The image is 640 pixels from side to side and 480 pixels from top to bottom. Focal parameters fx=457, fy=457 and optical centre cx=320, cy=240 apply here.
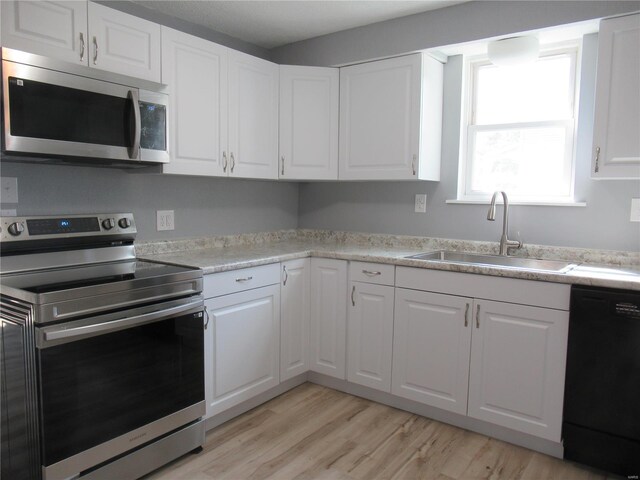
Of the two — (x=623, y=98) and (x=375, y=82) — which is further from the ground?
(x=375, y=82)

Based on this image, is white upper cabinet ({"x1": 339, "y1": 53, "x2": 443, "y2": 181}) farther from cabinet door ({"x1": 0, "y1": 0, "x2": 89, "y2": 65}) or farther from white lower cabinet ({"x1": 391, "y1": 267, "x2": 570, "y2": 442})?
cabinet door ({"x1": 0, "y1": 0, "x2": 89, "y2": 65})

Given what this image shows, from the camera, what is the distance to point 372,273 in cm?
261

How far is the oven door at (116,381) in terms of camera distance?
5.31 ft

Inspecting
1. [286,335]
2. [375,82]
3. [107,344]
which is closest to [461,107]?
[375,82]

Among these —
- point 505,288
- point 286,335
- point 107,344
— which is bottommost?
point 286,335

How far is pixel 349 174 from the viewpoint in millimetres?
3078

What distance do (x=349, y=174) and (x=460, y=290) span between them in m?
1.15

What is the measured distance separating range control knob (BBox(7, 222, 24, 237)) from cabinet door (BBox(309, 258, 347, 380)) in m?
1.53

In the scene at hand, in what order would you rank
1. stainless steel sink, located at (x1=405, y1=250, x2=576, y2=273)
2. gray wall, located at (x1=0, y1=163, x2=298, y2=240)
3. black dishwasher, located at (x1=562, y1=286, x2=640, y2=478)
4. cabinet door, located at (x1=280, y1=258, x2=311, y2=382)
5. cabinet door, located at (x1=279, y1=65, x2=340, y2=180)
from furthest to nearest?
cabinet door, located at (x1=279, y1=65, x2=340, y2=180), cabinet door, located at (x1=280, y1=258, x2=311, y2=382), stainless steel sink, located at (x1=405, y1=250, x2=576, y2=273), gray wall, located at (x1=0, y1=163, x2=298, y2=240), black dishwasher, located at (x1=562, y1=286, x2=640, y2=478)

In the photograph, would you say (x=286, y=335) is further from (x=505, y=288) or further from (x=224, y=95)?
(x=224, y=95)

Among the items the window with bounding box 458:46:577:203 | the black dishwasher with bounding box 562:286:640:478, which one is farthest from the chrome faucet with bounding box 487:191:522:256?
the black dishwasher with bounding box 562:286:640:478

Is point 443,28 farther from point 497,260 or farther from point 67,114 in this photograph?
point 67,114

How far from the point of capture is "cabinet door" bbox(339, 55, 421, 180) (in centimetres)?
278

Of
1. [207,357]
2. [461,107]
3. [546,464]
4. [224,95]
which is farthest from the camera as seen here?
[461,107]
